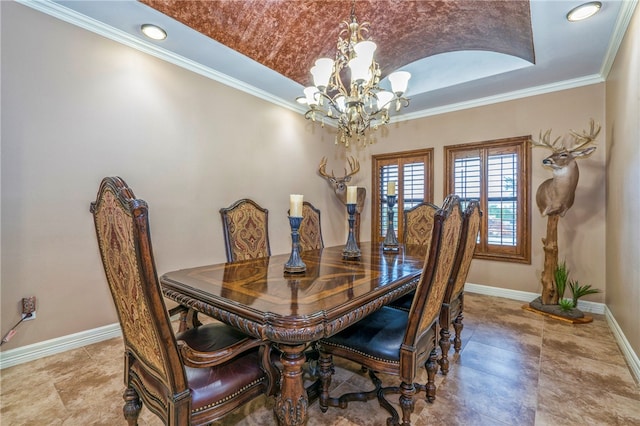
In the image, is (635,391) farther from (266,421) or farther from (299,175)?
(299,175)

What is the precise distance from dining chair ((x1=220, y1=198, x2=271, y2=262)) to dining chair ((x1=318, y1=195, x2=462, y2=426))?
45.6 inches

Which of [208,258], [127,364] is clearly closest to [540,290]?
[208,258]

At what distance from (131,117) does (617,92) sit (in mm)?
4530

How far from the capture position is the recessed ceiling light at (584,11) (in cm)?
212

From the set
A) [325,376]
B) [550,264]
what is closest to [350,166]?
[550,264]

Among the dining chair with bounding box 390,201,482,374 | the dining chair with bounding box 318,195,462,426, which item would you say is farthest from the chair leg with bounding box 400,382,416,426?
the dining chair with bounding box 390,201,482,374

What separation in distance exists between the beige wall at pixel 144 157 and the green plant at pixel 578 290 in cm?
15

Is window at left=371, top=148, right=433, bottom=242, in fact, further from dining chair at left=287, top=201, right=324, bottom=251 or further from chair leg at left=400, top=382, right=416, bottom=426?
chair leg at left=400, top=382, right=416, bottom=426

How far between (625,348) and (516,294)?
4.83 ft

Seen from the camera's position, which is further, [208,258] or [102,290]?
[208,258]

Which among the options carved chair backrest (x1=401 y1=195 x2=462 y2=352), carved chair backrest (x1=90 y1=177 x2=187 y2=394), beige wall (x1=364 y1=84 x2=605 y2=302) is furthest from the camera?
beige wall (x1=364 y1=84 x2=605 y2=302)

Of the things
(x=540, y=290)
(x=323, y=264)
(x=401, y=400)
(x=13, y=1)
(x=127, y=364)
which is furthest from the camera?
(x=540, y=290)

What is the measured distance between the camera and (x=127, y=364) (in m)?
1.24

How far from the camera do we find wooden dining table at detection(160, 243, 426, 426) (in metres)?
1.03
